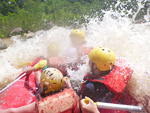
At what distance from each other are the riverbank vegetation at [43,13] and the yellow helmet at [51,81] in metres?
7.42

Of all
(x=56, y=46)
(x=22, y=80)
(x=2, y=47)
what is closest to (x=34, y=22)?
(x=2, y=47)

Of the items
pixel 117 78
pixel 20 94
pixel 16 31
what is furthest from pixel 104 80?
pixel 16 31

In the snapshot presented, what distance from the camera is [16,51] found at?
8469 millimetres

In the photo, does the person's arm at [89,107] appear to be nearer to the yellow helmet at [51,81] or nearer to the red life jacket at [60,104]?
the red life jacket at [60,104]

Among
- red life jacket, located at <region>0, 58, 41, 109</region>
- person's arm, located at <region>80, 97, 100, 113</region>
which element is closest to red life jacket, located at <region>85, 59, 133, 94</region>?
red life jacket, located at <region>0, 58, 41, 109</region>

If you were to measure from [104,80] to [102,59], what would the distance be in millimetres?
326

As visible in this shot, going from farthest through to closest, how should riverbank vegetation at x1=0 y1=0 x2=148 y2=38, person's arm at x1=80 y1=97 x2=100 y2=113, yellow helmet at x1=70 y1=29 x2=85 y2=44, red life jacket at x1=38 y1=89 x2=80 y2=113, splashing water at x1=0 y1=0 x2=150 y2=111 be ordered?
riverbank vegetation at x1=0 y1=0 x2=148 y2=38
yellow helmet at x1=70 y1=29 x2=85 y2=44
splashing water at x1=0 y1=0 x2=150 y2=111
red life jacket at x1=38 y1=89 x2=80 y2=113
person's arm at x1=80 y1=97 x2=100 y2=113

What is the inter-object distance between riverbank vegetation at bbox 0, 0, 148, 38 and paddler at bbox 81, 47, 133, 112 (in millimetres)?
7045

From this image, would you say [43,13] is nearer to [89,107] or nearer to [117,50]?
[117,50]

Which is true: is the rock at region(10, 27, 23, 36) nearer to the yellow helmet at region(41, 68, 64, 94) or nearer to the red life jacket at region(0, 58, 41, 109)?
the red life jacket at region(0, 58, 41, 109)

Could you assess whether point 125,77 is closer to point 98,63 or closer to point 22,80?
point 98,63

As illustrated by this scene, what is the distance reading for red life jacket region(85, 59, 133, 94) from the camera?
3535mm

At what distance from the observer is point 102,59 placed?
357 centimetres

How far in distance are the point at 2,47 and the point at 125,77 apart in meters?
6.80
